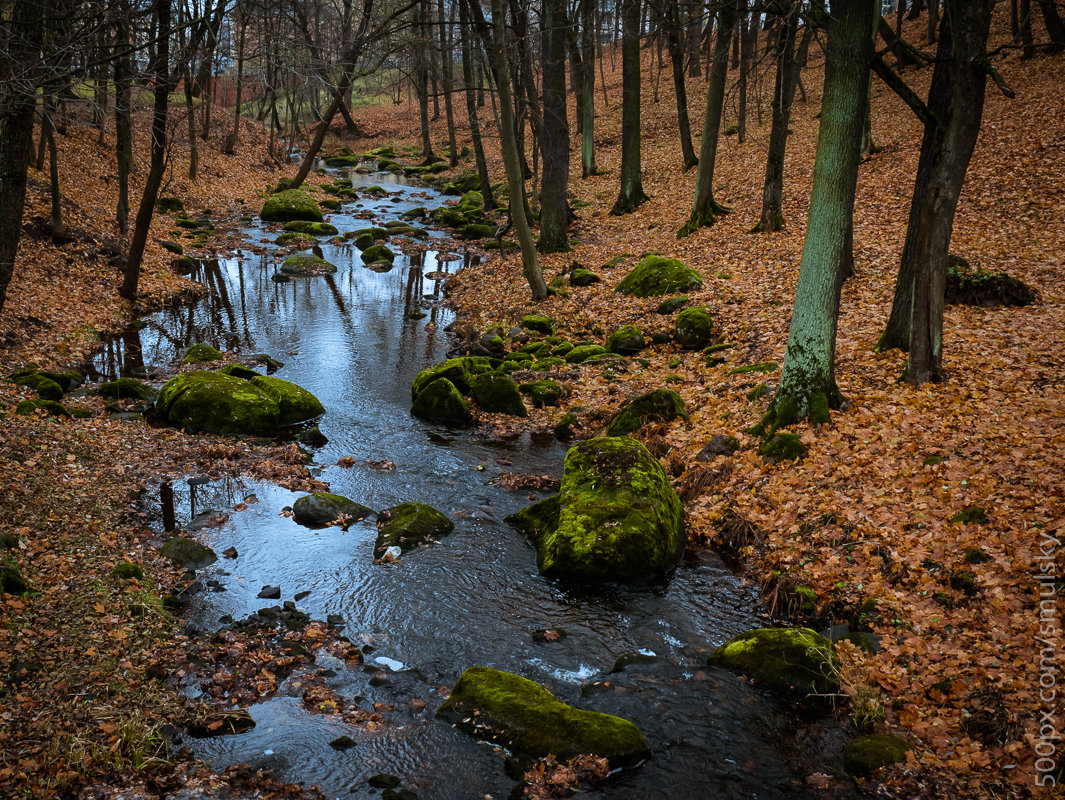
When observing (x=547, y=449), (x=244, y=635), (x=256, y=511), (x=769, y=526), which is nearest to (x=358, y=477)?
(x=256, y=511)

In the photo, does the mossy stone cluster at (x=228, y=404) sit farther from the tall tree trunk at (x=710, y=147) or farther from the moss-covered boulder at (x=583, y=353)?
the tall tree trunk at (x=710, y=147)

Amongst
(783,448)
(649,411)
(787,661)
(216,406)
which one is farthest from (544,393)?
(787,661)

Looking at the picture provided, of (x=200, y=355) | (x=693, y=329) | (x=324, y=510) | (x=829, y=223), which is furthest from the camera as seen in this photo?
(x=200, y=355)

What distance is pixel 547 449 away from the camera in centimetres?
1092

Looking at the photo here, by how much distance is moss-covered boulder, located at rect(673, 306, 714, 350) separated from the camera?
12.7 meters

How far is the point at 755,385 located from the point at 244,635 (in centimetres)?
781

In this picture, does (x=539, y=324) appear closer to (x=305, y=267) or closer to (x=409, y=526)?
(x=409, y=526)

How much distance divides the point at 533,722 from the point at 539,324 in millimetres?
10928

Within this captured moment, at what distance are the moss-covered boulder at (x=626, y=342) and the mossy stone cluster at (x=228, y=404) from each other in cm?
595

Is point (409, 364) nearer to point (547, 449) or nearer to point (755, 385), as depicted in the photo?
point (547, 449)

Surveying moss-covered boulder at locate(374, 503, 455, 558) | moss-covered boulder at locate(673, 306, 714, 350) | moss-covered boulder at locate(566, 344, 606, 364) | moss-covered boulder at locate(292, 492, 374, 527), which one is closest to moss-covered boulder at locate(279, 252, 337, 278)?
moss-covered boulder at locate(566, 344, 606, 364)

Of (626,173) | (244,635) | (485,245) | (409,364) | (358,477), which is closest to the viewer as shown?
(244,635)

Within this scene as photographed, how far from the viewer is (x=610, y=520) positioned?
7.62 metres

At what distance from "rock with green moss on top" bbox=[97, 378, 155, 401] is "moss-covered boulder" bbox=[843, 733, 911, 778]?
11.4 metres
